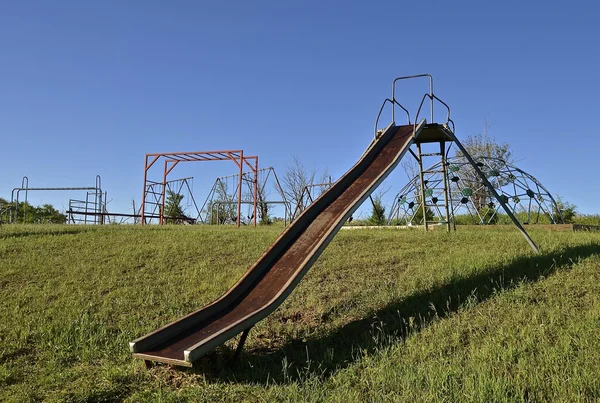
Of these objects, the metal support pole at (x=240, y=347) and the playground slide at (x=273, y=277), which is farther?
the metal support pole at (x=240, y=347)

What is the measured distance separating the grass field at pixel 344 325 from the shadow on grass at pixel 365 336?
0.02m

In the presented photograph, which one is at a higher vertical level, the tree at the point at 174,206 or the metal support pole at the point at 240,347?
the tree at the point at 174,206

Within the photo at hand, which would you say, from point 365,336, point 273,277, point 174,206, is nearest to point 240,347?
point 273,277

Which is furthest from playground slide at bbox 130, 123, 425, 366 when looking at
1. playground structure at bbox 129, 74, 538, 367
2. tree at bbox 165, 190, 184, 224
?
tree at bbox 165, 190, 184, 224

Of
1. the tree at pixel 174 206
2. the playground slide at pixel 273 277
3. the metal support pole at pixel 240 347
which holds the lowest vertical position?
the metal support pole at pixel 240 347

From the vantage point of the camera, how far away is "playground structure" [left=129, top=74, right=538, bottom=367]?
4.23 metres

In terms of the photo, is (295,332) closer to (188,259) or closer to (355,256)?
(355,256)

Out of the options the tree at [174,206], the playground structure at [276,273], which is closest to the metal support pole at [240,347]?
the playground structure at [276,273]

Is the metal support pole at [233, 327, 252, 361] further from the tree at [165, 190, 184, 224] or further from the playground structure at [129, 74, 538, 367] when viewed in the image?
the tree at [165, 190, 184, 224]

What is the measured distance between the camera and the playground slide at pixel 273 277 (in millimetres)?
4223

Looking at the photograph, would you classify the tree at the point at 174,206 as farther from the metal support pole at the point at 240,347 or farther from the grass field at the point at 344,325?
the metal support pole at the point at 240,347

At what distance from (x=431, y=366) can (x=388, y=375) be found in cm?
35

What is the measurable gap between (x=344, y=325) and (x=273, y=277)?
0.94 metres

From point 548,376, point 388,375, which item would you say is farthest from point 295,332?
point 548,376
